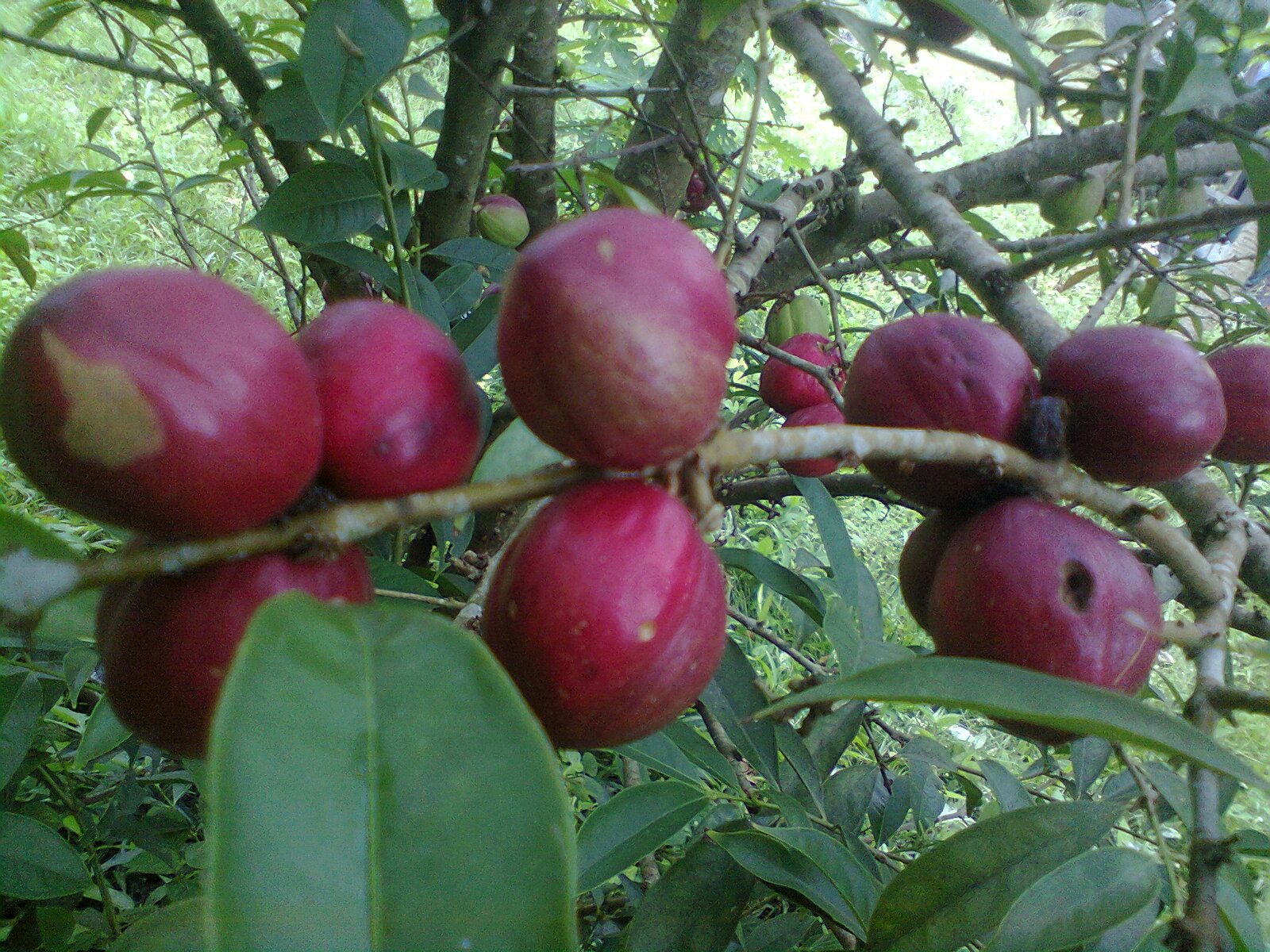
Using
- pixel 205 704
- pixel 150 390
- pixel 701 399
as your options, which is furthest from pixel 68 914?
pixel 701 399

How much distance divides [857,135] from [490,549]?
938 mm

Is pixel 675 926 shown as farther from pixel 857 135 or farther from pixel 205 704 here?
pixel 857 135

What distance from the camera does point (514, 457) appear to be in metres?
0.58

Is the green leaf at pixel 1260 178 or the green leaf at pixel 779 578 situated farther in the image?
the green leaf at pixel 779 578

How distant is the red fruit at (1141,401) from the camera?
544mm

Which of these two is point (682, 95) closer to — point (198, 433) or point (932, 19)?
point (932, 19)

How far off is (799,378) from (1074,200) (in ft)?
2.20

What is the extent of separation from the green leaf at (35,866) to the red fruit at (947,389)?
38.8 inches

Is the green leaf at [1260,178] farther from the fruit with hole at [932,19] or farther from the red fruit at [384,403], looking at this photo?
the red fruit at [384,403]

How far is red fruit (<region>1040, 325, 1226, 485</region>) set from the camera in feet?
1.79

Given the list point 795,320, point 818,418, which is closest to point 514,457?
point 818,418

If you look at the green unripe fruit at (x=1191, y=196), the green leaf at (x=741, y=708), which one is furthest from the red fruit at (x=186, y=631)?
the green unripe fruit at (x=1191, y=196)

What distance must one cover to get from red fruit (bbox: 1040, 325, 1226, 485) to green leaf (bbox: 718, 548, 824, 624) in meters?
0.55

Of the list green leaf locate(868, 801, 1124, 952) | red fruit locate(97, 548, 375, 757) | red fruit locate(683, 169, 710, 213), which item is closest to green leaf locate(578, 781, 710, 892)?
green leaf locate(868, 801, 1124, 952)
